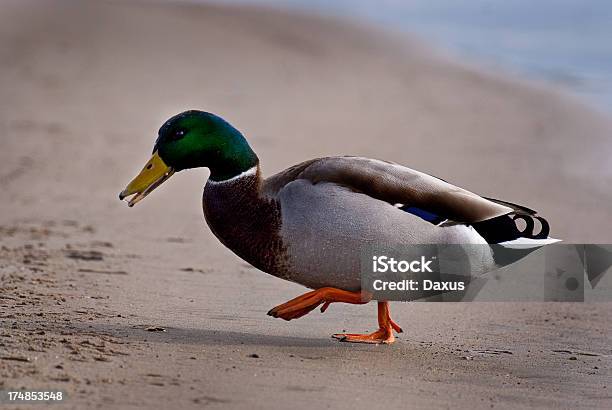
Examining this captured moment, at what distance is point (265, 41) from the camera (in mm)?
17391

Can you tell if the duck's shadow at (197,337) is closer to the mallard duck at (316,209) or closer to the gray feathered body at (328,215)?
the mallard duck at (316,209)

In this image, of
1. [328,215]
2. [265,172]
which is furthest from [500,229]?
[265,172]

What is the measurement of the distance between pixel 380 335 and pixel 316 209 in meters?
0.76

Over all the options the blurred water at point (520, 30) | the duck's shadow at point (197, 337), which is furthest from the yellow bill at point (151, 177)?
the blurred water at point (520, 30)

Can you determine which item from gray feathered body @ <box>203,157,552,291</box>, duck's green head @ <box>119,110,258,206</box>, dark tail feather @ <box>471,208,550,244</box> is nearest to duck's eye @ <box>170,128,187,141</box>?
duck's green head @ <box>119,110,258,206</box>

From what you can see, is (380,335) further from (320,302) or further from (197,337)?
(197,337)

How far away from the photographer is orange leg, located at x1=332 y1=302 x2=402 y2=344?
5066 mm

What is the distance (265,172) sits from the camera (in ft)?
33.4

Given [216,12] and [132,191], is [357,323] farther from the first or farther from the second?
[216,12]

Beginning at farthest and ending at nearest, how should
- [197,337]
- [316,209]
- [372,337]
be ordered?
1. [372,337]
2. [197,337]
3. [316,209]

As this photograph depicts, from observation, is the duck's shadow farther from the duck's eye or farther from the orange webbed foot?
the duck's eye

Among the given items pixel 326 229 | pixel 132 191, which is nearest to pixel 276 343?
pixel 326 229

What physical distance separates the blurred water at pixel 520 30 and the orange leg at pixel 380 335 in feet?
31.7

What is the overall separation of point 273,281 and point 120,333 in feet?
6.31
